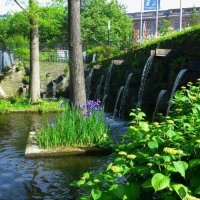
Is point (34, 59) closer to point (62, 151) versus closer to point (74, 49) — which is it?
point (74, 49)

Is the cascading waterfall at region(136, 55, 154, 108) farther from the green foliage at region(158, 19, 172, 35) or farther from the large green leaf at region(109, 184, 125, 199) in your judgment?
the large green leaf at region(109, 184, 125, 199)

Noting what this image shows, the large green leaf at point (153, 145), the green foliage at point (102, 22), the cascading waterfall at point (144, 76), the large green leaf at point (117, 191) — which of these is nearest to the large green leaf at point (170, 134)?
the large green leaf at point (153, 145)

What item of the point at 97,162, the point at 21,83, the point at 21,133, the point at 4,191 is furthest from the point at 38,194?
the point at 21,83

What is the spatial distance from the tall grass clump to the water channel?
51 cm

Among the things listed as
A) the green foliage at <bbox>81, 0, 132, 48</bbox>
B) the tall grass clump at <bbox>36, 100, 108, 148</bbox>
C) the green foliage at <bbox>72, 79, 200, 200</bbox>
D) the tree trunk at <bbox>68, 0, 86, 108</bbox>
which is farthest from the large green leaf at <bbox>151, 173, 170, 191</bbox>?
the green foliage at <bbox>81, 0, 132, 48</bbox>

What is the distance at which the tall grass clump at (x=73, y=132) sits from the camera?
306 inches

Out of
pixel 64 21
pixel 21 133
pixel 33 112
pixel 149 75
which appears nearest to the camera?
pixel 21 133

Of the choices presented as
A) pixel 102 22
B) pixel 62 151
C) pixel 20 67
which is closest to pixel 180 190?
pixel 62 151

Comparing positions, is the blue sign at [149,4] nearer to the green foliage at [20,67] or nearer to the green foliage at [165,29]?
the green foliage at [165,29]

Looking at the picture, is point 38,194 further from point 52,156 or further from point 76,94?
point 76,94

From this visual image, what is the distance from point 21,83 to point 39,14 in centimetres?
754

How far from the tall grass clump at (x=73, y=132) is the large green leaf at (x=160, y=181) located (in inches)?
209

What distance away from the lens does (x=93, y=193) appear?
2668 mm

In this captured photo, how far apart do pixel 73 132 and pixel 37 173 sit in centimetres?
156
